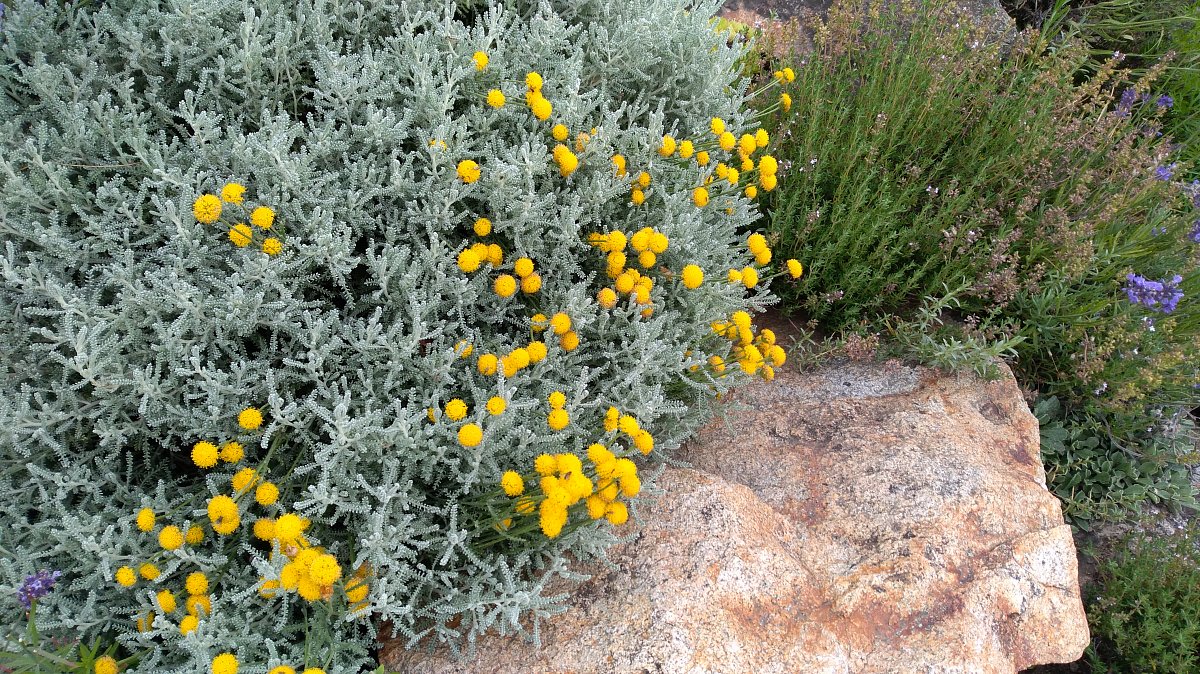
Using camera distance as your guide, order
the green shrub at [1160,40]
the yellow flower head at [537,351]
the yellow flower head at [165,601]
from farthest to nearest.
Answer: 1. the green shrub at [1160,40]
2. the yellow flower head at [537,351]
3. the yellow flower head at [165,601]

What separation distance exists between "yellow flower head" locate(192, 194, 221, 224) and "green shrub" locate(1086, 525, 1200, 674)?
3403mm

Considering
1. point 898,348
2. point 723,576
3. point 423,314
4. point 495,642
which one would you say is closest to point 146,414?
point 423,314

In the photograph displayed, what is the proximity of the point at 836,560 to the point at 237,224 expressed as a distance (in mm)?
2104

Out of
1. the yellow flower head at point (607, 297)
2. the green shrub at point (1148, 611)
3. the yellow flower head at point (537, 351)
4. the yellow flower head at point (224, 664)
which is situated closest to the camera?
the yellow flower head at point (224, 664)

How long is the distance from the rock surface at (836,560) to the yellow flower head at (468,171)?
115cm

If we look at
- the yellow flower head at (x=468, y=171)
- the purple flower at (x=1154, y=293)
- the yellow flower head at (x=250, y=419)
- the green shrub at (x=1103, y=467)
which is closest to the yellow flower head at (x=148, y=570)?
the yellow flower head at (x=250, y=419)

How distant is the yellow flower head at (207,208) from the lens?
2213 millimetres

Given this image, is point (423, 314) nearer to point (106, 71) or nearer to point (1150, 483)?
point (106, 71)

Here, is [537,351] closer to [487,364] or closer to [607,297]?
[487,364]

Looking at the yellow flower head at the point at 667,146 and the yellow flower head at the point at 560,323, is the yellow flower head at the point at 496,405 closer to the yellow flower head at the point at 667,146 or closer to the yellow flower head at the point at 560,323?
the yellow flower head at the point at 560,323

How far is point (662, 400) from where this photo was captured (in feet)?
8.47

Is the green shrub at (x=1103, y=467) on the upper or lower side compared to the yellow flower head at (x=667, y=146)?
lower

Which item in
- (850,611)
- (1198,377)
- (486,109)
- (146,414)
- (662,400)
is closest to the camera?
(146,414)

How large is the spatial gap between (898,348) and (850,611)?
1354mm
